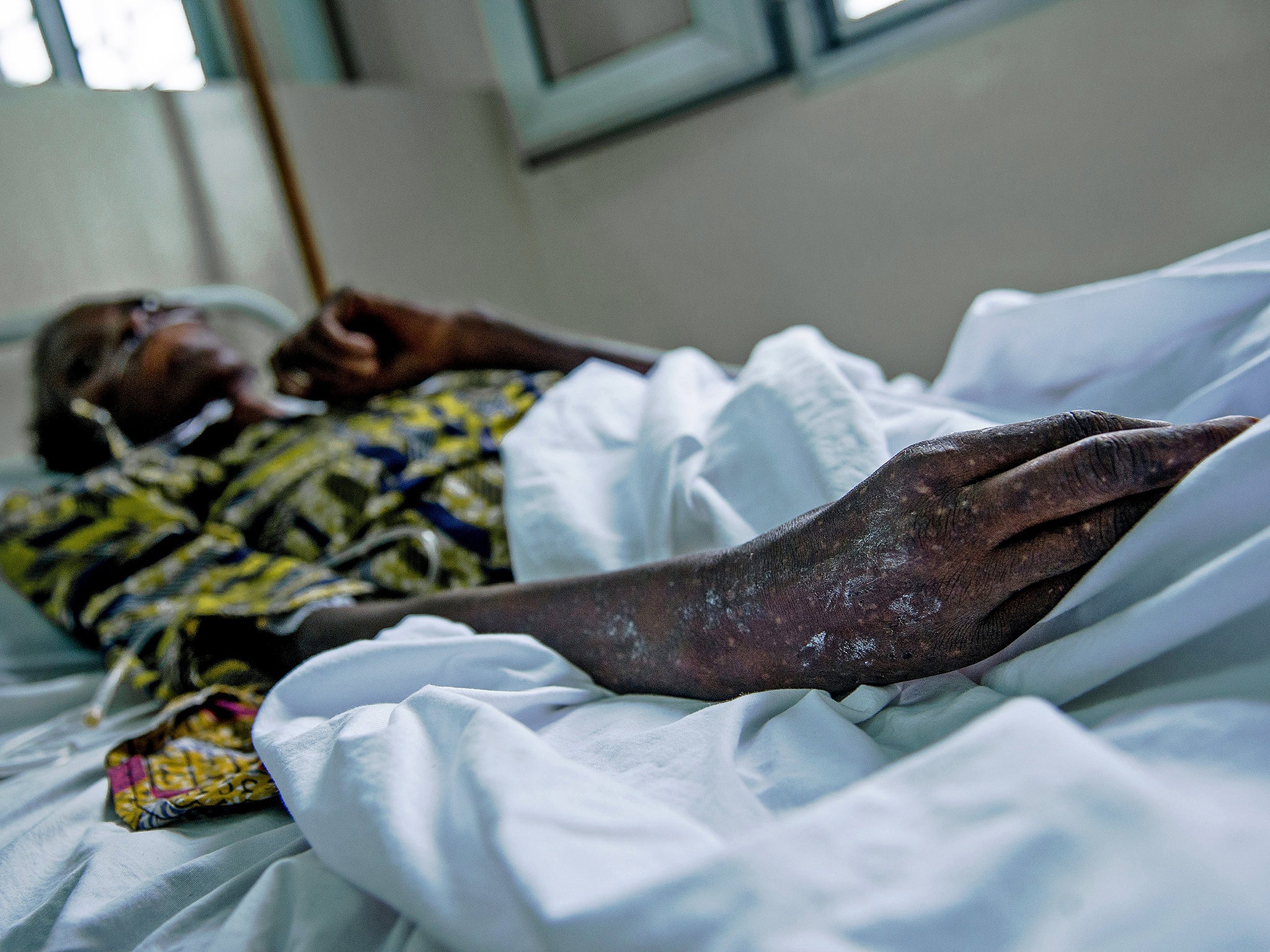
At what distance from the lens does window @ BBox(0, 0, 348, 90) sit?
77.5 inches

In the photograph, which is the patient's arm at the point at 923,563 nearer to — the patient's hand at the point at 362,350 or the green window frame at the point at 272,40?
the patient's hand at the point at 362,350

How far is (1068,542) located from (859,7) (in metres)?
1.85

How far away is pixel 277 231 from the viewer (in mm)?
2137

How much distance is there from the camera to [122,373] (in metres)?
1.42

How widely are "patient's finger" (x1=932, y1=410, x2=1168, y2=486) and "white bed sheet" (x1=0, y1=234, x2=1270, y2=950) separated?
0.21 feet

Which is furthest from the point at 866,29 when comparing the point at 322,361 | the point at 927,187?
the point at 322,361

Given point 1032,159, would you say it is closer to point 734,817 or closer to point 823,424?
point 823,424

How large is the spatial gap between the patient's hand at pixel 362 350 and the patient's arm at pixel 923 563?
35.3 inches

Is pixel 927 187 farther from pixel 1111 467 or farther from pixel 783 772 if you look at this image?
pixel 783 772

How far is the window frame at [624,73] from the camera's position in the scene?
1955 mm

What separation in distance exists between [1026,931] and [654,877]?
5.5 inches

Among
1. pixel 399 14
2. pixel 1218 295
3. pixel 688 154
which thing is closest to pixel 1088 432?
pixel 1218 295

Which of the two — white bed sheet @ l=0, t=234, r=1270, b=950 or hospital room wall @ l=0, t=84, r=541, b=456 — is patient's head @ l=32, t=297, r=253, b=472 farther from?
white bed sheet @ l=0, t=234, r=1270, b=950

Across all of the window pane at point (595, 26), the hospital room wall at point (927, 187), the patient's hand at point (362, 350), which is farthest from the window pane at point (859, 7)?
the patient's hand at point (362, 350)
